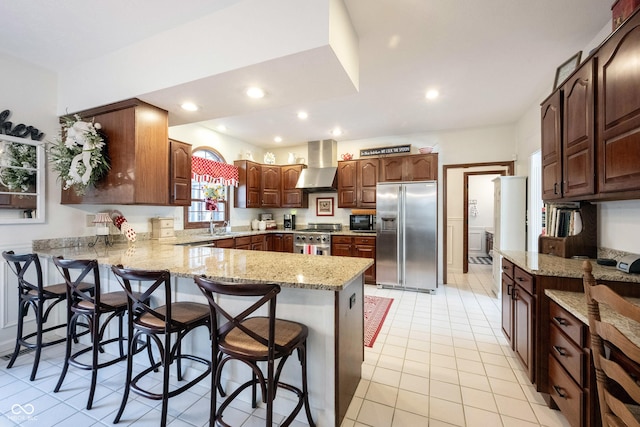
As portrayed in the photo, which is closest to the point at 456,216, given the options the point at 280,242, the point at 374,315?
the point at 374,315

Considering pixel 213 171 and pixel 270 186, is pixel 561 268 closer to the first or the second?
pixel 213 171

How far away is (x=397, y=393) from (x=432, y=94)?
322cm

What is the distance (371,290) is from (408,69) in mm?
3240

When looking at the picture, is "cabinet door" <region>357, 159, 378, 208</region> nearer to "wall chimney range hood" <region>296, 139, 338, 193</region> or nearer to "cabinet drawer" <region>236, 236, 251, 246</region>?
"wall chimney range hood" <region>296, 139, 338, 193</region>

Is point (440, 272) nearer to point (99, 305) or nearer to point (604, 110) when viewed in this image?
point (604, 110)

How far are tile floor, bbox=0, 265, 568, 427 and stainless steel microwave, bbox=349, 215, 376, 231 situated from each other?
2.33 meters

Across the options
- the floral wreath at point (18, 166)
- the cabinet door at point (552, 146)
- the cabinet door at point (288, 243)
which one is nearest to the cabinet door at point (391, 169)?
the cabinet door at point (288, 243)

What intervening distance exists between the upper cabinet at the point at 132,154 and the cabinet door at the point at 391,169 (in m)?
3.43

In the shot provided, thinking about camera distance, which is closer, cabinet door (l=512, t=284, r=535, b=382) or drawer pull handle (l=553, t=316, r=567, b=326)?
drawer pull handle (l=553, t=316, r=567, b=326)

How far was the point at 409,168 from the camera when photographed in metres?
4.60

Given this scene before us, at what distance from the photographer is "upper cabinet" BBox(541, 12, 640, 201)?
1349 mm

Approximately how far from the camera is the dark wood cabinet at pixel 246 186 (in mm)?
5090

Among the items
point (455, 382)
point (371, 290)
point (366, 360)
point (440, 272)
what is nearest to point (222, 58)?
point (366, 360)

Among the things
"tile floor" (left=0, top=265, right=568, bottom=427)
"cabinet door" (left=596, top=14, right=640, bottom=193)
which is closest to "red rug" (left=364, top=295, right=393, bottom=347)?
"tile floor" (left=0, top=265, right=568, bottom=427)
